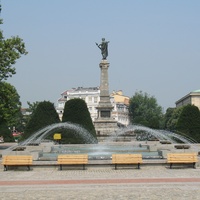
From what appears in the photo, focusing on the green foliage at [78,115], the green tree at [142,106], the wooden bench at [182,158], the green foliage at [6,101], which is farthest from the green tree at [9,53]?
the green tree at [142,106]

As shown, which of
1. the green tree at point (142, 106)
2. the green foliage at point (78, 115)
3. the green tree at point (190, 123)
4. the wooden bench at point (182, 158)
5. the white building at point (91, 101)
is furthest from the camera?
the white building at point (91, 101)

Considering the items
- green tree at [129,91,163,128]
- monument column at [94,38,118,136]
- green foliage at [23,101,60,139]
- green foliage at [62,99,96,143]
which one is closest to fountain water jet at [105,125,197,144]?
monument column at [94,38,118,136]

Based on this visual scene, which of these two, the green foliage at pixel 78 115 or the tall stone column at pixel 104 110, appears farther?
the tall stone column at pixel 104 110

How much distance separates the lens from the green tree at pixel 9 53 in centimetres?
3219

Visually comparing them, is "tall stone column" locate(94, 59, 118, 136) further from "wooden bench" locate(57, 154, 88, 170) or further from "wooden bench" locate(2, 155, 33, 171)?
"wooden bench" locate(2, 155, 33, 171)

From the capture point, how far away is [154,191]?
12.0 meters

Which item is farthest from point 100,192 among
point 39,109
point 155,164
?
point 39,109

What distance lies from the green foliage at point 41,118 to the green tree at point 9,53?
8.11 m

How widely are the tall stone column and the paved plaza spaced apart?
92.6 ft

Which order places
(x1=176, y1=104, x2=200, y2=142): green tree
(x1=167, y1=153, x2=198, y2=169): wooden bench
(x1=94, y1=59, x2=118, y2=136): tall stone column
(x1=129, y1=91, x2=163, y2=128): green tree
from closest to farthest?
(x1=167, y1=153, x2=198, y2=169): wooden bench < (x1=176, y1=104, x2=200, y2=142): green tree < (x1=94, y1=59, x2=118, y2=136): tall stone column < (x1=129, y1=91, x2=163, y2=128): green tree

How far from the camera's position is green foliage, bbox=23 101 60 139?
39844 millimetres

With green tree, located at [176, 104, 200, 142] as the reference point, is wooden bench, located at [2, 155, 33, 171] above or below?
Result: below

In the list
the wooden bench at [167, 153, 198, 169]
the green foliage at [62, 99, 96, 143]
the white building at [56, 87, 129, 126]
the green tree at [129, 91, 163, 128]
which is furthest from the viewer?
the white building at [56, 87, 129, 126]

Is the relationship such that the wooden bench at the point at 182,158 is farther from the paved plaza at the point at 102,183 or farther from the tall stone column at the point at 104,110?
the tall stone column at the point at 104,110
